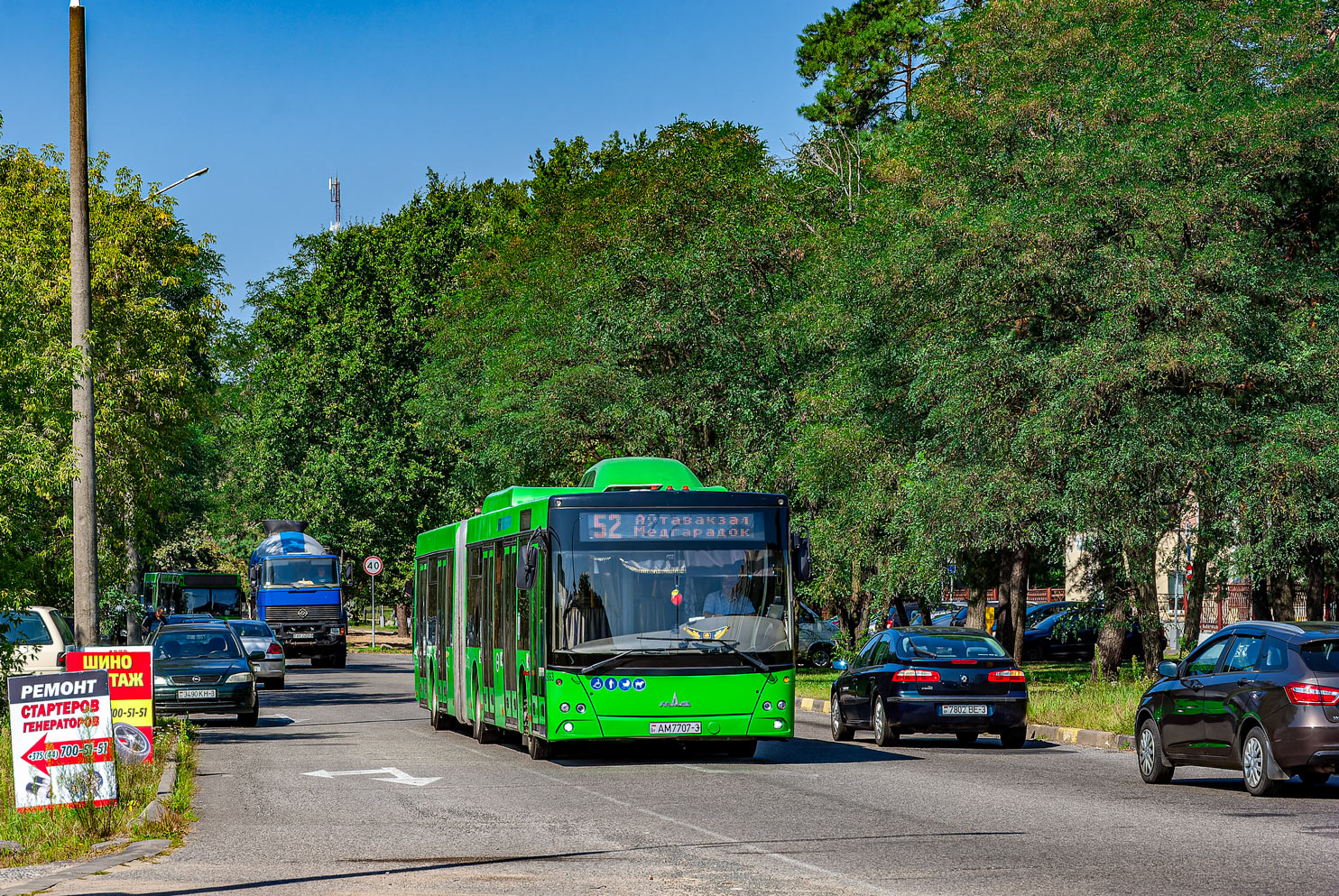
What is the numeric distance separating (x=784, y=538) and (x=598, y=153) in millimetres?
44749

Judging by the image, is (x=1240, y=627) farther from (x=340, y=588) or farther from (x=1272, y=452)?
(x=340, y=588)

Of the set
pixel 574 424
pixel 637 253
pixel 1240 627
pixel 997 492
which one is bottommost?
pixel 1240 627

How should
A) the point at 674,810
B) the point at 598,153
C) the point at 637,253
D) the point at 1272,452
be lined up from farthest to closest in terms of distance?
the point at 598,153 < the point at 637,253 < the point at 1272,452 < the point at 674,810

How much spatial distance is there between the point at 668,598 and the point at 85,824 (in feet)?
26.4

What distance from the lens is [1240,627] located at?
15.5 metres

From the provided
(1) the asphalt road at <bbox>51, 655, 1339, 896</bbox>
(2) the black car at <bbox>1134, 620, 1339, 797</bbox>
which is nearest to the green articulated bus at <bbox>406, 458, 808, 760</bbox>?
(1) the asphalt road at <bbox>51, 655, 1339, 896</bbox>

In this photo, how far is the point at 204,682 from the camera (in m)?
24.9

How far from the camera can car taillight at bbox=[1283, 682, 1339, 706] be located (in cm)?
1395

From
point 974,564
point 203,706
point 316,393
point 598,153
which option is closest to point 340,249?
point 316,393

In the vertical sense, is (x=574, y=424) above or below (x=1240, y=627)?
above

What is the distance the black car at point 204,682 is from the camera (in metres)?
24.8

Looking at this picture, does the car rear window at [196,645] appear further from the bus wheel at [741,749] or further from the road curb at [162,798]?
→ the bus wheel at [741,749]

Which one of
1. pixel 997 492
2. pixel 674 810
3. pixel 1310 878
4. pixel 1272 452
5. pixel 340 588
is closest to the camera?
pixel 1310 878

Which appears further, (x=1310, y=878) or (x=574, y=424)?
(x=574, y=424)
